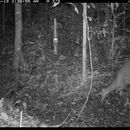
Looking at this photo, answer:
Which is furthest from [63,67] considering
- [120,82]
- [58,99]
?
[120,82]

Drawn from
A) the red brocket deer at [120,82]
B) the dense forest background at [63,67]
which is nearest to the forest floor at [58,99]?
the dense forest background at [63,67]

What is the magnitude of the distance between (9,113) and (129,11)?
6.14 metres

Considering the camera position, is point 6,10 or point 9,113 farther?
point 6,10

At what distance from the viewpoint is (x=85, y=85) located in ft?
23.5

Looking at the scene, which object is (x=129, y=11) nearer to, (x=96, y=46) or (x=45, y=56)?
(x=96, y=46)

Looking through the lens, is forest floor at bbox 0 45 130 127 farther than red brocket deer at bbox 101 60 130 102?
No

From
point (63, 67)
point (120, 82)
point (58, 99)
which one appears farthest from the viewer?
point (63, 67)

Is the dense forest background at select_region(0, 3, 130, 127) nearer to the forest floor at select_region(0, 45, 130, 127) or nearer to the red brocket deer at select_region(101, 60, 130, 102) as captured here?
the forest floor at select_region(0, 45, 130, 127)

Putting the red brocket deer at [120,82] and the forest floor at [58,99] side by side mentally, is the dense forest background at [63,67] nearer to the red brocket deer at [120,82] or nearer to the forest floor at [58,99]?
the forest floor at [58,99]

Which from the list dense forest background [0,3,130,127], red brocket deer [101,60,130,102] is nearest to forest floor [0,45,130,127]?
dense forest background [0,3,130,127]

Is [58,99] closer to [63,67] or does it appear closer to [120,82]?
[63,67]

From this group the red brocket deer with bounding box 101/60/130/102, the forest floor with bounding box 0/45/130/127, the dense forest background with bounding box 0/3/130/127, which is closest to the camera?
the forest floor with bounding box 0/45/130/127

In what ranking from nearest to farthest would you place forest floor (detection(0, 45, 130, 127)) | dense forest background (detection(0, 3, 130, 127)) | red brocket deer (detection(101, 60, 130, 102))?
forest floor (detection(0, 45, 130, 127))
dense forest background (detection(0, 3, 130, 127))
red brocket deer (detection(101, 60, 130, 102))

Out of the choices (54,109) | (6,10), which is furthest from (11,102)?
(6,10)
